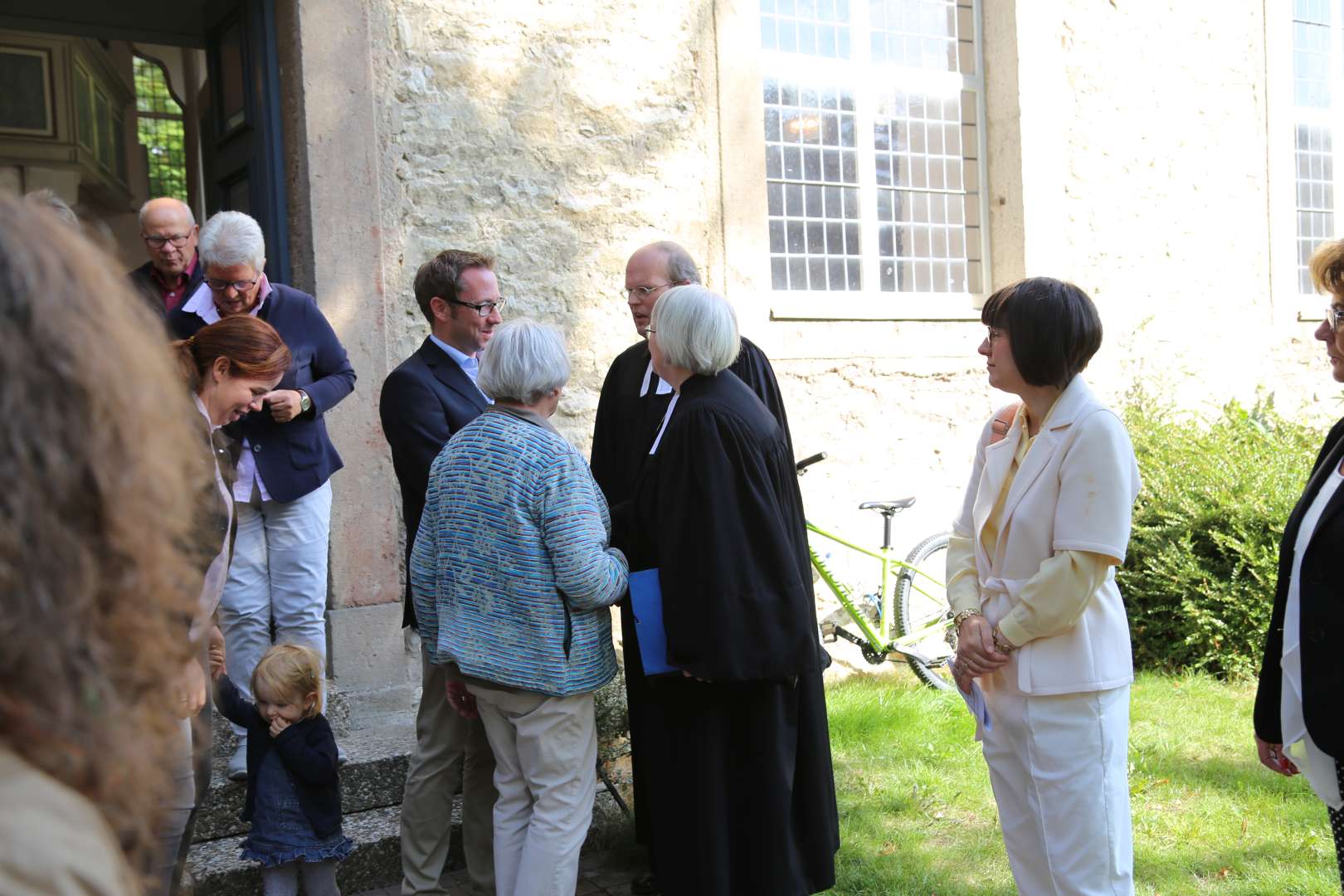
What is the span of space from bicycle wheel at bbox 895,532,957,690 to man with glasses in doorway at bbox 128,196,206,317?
4.05 meters

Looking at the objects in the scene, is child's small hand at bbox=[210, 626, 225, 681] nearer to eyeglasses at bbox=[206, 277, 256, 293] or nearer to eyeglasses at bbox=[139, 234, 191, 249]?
eyeglasses at bbox=[206, 277, 256, 293]

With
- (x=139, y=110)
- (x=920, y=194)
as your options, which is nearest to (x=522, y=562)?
(x=920, y=194)

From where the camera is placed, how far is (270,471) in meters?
4.04

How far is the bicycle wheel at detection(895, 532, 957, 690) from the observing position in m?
6.62

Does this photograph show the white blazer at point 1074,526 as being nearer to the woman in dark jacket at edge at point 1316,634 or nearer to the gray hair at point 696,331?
the woman in dark jacket at edge at point 1316,634

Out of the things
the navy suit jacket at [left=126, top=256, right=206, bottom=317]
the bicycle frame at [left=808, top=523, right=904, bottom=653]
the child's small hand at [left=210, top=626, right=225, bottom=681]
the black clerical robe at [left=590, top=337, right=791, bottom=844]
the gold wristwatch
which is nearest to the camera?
the child's small hand at [left=210, top=626, right=225, bottom=681]

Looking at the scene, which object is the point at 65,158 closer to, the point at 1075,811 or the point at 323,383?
the point at 323,383

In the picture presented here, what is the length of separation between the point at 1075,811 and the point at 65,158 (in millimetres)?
10503

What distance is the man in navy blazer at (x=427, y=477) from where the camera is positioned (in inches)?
147

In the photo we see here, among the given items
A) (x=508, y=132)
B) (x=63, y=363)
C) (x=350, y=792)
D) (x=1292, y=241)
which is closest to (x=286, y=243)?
(x=508, y=132)

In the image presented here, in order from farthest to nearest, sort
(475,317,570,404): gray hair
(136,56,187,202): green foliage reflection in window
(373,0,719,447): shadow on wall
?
1. (136,56,187,202): green foliage reflection in window
2. (373,0,719,447): shadow on wall
3. (475,317,570,404): gray hair

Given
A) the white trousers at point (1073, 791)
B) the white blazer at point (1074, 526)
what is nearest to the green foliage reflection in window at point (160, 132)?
the white blazer at point (1074, 526)

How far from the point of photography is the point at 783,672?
3.12 m

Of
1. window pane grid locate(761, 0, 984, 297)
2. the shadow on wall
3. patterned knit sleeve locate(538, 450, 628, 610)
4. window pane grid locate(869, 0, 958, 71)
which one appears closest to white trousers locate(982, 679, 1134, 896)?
patterned knit sleeve locate(538, 450, 628, 610)
